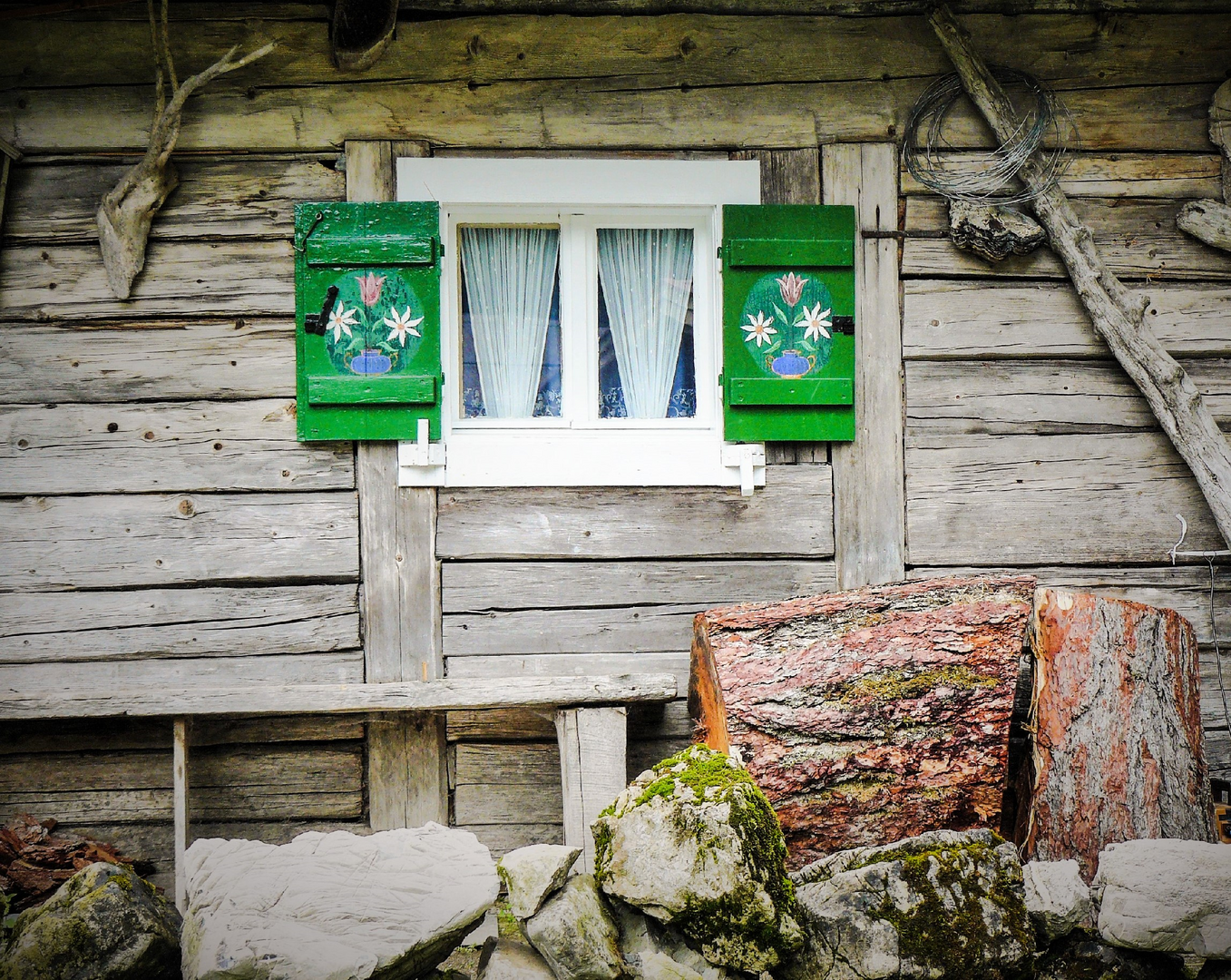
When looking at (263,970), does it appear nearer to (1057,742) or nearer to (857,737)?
(857,737)

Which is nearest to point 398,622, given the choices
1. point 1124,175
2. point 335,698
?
point 335,698

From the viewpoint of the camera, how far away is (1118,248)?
3816 mm

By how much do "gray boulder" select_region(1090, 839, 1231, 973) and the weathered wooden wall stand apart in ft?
4.72

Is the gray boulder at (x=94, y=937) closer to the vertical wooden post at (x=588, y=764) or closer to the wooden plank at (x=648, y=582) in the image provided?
the vertical wooden post at (x=588, y=764)

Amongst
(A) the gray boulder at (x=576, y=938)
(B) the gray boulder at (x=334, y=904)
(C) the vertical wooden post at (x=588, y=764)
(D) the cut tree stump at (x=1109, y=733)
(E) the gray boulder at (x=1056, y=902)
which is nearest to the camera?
(B) the gray boulder at (x=334, y=904)

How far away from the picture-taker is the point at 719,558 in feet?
12.2

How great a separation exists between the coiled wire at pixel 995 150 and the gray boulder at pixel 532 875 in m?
3.07

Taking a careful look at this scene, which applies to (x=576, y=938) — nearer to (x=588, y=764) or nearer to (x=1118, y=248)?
(x=588, y=764)

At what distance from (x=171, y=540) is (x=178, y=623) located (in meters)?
0.35

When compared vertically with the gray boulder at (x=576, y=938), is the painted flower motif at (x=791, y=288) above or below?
above

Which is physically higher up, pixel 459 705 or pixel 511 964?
pixel 459 705

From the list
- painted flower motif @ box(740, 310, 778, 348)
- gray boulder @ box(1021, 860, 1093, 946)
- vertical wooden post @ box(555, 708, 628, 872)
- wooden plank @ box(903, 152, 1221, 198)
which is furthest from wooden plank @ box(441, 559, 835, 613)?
wooden plank @ box(903, 152, 1221, 198)

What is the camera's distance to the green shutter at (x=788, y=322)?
12.1 feet

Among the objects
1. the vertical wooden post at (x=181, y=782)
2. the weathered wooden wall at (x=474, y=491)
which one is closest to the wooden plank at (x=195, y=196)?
the weathered wooden wall at (x=474, y=491)
